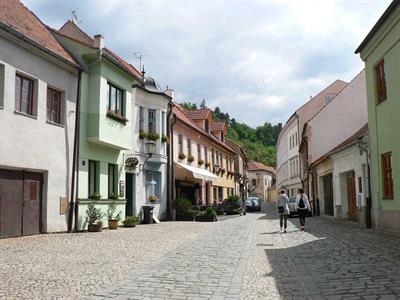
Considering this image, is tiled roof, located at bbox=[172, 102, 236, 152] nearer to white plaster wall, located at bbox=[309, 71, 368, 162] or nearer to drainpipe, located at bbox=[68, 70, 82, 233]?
white plaster wall, located at bbox=[309, 71, 368, 162]

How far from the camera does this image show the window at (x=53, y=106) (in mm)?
17375

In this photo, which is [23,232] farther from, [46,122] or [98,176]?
[98,176]

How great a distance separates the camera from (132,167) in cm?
2345

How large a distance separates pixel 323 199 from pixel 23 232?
894 inches

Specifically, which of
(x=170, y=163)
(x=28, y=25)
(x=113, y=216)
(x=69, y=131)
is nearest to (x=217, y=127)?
(x=170, y=163)

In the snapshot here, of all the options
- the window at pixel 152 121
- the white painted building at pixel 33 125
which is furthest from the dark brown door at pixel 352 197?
the white painted building at pixel 33 125

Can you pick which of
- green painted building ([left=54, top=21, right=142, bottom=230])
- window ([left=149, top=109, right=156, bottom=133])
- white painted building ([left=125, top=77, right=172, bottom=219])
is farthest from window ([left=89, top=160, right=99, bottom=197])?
window ([left=149, top=109, right=156, bottom=133])

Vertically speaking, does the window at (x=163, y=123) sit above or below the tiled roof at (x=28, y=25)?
below

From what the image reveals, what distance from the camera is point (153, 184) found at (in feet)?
88.7

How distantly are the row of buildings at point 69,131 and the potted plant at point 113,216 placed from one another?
0.87ft

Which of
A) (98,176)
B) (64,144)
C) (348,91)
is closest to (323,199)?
(348,91)

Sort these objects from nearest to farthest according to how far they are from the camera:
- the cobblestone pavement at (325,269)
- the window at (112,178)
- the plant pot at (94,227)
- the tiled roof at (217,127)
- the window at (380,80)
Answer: the cobblestone pavement at (325,269)
the window at (380,80)
the plant pot at (94,227)
the window at (112,178)
the tiled roof at (217,127)

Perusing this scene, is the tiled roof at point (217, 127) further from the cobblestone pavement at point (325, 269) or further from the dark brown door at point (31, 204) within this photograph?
the cobblestone pavement at point (325, 269)

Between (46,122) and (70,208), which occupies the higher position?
(46,122)
